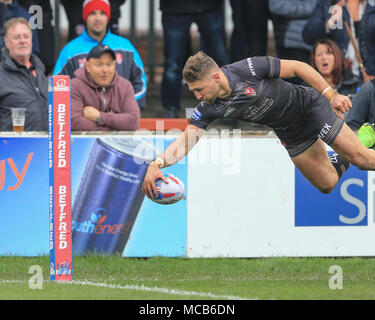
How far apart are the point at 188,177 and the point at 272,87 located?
200 centimetres

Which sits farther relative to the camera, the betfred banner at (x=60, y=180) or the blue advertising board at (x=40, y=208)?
the blue advertising board at (x=40, y=208)

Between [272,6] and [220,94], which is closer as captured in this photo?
[220,94]

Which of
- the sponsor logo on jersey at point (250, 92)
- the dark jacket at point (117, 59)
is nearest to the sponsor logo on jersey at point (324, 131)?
the sponsor logo on jersey at point (250, 92)

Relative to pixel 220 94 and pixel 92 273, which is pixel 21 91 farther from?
pixel 220 94

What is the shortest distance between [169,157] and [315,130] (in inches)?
68.4

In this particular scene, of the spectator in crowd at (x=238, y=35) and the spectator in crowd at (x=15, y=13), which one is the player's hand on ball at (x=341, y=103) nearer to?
the spectator in crowd at (x=238, y=35)

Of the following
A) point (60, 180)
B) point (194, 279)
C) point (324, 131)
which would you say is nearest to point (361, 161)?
point (324, 131)

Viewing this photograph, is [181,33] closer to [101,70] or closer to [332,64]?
[101,70]

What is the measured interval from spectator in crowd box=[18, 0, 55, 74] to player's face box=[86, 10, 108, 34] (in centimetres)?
90

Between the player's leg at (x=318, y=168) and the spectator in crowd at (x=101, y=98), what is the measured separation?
7.03 feet

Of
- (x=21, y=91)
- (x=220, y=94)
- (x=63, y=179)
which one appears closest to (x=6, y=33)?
(x=21, y=91)

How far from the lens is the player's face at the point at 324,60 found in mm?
10820

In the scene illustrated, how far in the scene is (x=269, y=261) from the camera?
32.6 ft

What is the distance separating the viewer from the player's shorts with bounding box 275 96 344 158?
340 inches
